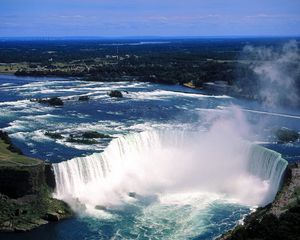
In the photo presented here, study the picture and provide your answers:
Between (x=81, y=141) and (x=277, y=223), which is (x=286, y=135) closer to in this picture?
(x=81, y=141)

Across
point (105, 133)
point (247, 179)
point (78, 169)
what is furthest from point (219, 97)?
point (78, 169)

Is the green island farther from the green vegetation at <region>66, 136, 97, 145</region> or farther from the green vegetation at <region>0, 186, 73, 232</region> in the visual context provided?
the green vegetation at <region>66, 136, 97, 145</region>

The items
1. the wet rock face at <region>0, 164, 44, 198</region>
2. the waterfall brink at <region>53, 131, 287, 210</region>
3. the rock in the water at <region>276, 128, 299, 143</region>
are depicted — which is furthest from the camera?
the rock in the water at <region>276, 128, 299, 143</region>

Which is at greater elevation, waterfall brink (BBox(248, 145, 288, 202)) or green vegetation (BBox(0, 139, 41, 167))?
green vegetation (BBox(0, 139, 41, 167))

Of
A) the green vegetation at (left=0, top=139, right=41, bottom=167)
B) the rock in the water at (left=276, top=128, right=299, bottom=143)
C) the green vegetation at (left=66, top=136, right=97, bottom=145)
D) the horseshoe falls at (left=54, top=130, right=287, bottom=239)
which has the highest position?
the green vegetation at (left=0, top=139, right=41, bottom=167)

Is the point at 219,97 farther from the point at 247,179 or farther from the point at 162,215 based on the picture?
the point at 162,215

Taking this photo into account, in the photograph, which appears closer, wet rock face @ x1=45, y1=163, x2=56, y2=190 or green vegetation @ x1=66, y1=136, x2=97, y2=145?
wet rock face @ x1=45, y1=163, x2=56, y2=190

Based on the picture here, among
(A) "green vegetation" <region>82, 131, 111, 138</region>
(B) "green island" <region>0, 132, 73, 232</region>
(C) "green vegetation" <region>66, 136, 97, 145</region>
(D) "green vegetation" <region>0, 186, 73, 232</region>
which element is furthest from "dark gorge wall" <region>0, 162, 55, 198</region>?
(A) "green vegetation" <region>82, 131, 111, 138</region>

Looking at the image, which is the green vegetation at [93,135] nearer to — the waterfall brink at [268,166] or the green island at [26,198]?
the green island at [26,198]
